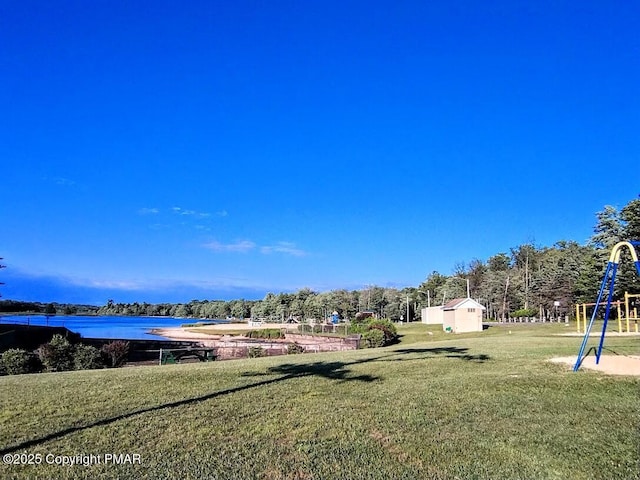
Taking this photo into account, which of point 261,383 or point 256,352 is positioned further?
point 256,352

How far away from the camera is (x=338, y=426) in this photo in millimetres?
5523

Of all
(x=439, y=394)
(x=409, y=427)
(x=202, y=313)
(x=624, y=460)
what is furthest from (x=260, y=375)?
(x=202, y=313)

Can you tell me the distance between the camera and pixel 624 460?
431 cm

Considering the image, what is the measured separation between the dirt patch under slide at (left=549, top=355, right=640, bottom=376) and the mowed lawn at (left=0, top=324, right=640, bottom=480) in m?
0.65

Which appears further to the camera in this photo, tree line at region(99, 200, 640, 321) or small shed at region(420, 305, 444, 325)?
small shed at region(420, 305, 444, 325)

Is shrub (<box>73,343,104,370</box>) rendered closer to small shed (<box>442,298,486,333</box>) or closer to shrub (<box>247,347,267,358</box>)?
shrub (<box>247,347,267,358</box>)

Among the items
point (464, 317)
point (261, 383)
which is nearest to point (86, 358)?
point (261, 383)

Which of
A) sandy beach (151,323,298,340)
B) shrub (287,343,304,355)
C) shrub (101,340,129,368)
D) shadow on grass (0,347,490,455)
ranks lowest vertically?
sandy beach (151,323,298,340)

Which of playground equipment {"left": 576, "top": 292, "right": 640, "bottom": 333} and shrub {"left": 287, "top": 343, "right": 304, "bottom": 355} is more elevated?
Answer: playground equipment {"left": 576, "top": 292, "right": 640, "bottom": 333}

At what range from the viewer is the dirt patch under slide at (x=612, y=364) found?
8781mm

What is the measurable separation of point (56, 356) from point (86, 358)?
1.01 meters

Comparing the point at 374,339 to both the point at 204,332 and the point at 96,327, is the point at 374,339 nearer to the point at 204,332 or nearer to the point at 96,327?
Answer: the point at 204,332

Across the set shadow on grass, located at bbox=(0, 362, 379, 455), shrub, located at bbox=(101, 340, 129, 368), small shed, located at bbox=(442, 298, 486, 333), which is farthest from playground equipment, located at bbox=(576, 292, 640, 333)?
shrub, located at bbox=(101, 340, 129, 368)

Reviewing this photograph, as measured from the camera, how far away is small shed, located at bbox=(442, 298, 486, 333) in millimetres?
37281
